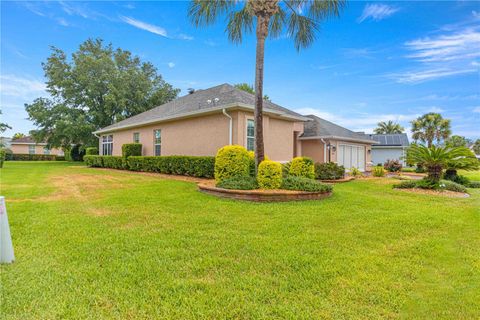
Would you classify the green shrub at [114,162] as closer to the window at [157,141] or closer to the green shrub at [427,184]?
the window at [157,141]

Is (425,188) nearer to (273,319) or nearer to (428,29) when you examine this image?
(428,29)

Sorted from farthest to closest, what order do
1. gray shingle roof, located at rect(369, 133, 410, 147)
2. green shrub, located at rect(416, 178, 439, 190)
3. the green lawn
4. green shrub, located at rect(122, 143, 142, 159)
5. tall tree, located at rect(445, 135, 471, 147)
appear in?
gray shingle roof, located at rect(369, 133, 410, 147), green shrub, located at rect(122, 143, 142, 159), tall tree, located at rect(445, 135, 471, 147), green shrub, located at rect(416, 178, 439, 190), the green lawn

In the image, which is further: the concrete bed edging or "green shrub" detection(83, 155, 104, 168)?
"green shrub" detection(83, 155, 104, 168)

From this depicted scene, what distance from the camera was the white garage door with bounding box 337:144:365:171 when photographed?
18922 millimetres

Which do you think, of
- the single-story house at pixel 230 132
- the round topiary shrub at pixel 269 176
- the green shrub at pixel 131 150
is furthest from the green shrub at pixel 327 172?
the green shrub at pixel 131 150

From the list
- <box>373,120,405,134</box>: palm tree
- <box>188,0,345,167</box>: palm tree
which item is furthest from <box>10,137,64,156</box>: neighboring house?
<box>373,120,405,134</box>: palm tree

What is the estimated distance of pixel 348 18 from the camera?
11.7m

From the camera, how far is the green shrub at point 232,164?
8680 mm

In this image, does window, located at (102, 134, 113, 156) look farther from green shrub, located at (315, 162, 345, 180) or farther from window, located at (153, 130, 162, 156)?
green shrub, located at (315, 162, 345, 180)

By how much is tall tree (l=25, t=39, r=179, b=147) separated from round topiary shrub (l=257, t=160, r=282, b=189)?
2318cm

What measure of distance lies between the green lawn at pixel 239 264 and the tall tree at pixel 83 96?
77.4ft

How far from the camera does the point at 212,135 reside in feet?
41.9

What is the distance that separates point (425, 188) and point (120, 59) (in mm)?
31356

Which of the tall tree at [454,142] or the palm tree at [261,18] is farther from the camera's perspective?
the tall tree at [454,142]
